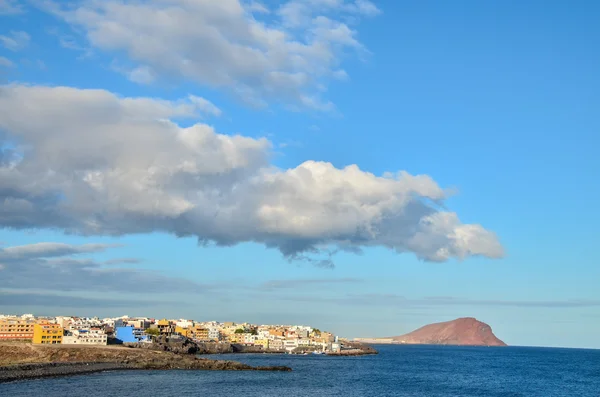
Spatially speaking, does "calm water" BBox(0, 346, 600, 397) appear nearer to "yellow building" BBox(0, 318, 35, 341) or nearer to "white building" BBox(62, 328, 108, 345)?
"white building" BBox(62, 328, 108, 345)

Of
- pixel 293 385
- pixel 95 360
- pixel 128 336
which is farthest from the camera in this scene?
pixel 128 336

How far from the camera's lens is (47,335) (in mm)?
156250

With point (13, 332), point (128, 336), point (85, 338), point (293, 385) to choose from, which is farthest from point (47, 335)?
point (293, 385)

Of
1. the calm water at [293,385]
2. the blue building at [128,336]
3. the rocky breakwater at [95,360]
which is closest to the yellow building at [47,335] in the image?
the rocky breakwater at [95,360]

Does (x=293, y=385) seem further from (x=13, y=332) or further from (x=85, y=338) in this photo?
(x=13, y=332)

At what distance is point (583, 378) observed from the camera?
468 feet

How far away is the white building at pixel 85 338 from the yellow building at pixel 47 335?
1.98m

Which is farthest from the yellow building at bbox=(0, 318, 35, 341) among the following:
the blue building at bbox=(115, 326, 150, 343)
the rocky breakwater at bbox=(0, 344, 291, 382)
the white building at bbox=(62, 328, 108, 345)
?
the rocky breakwater at bbox=(0, 344, 291, 382)

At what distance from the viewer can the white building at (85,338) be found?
157 meters

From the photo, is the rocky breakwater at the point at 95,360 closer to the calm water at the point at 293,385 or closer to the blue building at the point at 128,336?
the calm water at the point at 293,385

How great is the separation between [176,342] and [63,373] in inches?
3278

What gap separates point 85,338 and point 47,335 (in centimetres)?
955

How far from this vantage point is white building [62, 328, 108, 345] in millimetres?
157000

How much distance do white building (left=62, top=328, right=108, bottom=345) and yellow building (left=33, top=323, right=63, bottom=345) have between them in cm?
198
